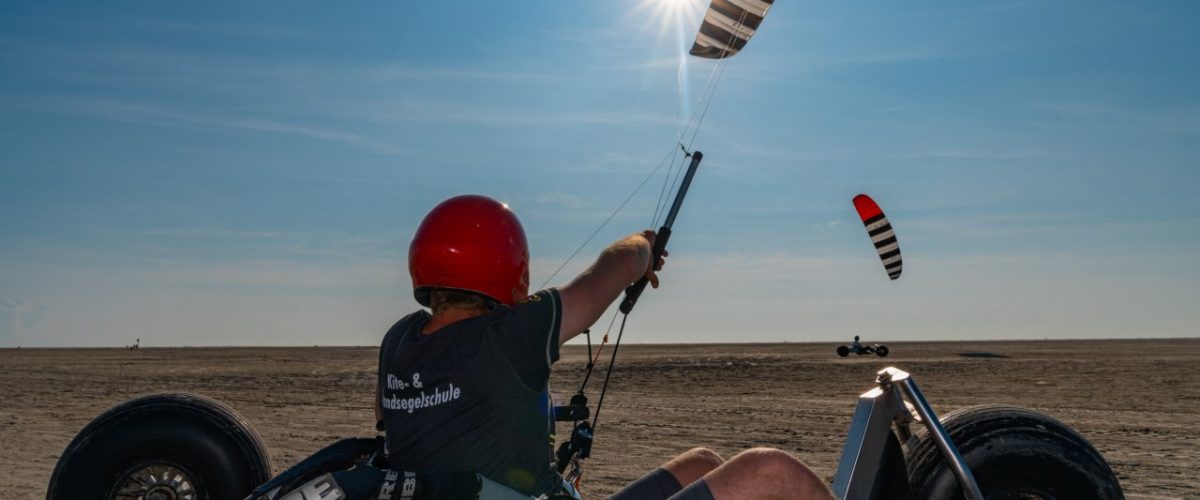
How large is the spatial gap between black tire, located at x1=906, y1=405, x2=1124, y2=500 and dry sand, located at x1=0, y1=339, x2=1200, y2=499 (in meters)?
5.99

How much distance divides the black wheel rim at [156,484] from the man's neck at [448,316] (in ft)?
4.59

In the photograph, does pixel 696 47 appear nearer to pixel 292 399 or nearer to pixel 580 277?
pixel 580 277

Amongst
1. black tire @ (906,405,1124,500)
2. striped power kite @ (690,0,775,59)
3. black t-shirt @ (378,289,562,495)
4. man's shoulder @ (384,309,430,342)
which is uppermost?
striped power kite @ (690,0,775,59)

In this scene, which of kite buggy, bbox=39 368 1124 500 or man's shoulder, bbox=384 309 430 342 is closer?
kite buggy, bbox=39 368 1124 500

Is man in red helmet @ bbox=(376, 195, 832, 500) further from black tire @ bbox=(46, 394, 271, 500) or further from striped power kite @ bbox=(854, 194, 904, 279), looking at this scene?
striped power kite @ bbox=(854, 194, 904, 279)

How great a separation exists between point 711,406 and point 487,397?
16.0m

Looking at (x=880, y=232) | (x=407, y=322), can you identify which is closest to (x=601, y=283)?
(x=407, y=322)

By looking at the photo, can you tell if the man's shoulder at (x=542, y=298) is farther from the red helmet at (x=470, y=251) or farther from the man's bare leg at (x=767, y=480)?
the man's bare leg at (x=767, y=480)

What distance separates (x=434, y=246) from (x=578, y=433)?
1.02 m

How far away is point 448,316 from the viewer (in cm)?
328


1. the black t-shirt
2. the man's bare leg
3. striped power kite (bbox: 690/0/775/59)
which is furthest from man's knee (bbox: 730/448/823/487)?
striped power kite (bbox: 690/0/775/59)

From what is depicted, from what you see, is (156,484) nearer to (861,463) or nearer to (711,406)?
(861,463)

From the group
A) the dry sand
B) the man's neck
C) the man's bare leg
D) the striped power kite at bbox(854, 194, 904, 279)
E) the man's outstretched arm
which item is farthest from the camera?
the striped power kite at bbox(854, 194, 904, 279)

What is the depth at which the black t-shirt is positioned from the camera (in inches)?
117
